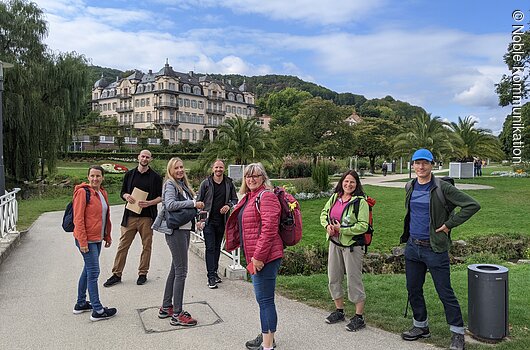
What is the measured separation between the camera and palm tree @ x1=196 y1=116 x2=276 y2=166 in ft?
79.1

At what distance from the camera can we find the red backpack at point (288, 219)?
3.95 metres

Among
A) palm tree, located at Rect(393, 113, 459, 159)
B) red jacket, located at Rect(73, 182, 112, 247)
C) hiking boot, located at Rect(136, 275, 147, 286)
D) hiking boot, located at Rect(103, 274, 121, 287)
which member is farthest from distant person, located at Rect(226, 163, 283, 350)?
palm tree, located at Rect(393, 113, 459, 159)

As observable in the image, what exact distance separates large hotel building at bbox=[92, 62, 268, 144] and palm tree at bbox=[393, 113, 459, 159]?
179 feet

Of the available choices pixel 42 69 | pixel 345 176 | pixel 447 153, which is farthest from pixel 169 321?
pixel 447 153

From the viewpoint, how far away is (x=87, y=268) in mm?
5137

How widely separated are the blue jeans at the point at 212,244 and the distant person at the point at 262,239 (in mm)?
2494

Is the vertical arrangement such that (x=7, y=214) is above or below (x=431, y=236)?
below

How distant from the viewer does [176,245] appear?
495cm

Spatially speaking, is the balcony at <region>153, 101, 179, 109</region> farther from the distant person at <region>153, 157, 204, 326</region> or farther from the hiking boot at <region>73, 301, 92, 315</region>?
the distant person at <region>153, 157, 204, 326</region>

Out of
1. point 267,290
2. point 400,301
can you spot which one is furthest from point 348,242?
point 400,301

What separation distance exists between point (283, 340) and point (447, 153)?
28256 mm

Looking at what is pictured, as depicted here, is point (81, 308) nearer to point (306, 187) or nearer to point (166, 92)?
point (306, 187)

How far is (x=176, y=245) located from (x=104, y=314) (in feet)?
4.03

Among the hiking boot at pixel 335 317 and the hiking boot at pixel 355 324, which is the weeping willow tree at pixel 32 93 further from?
the hiking boot at pixel 355 324
